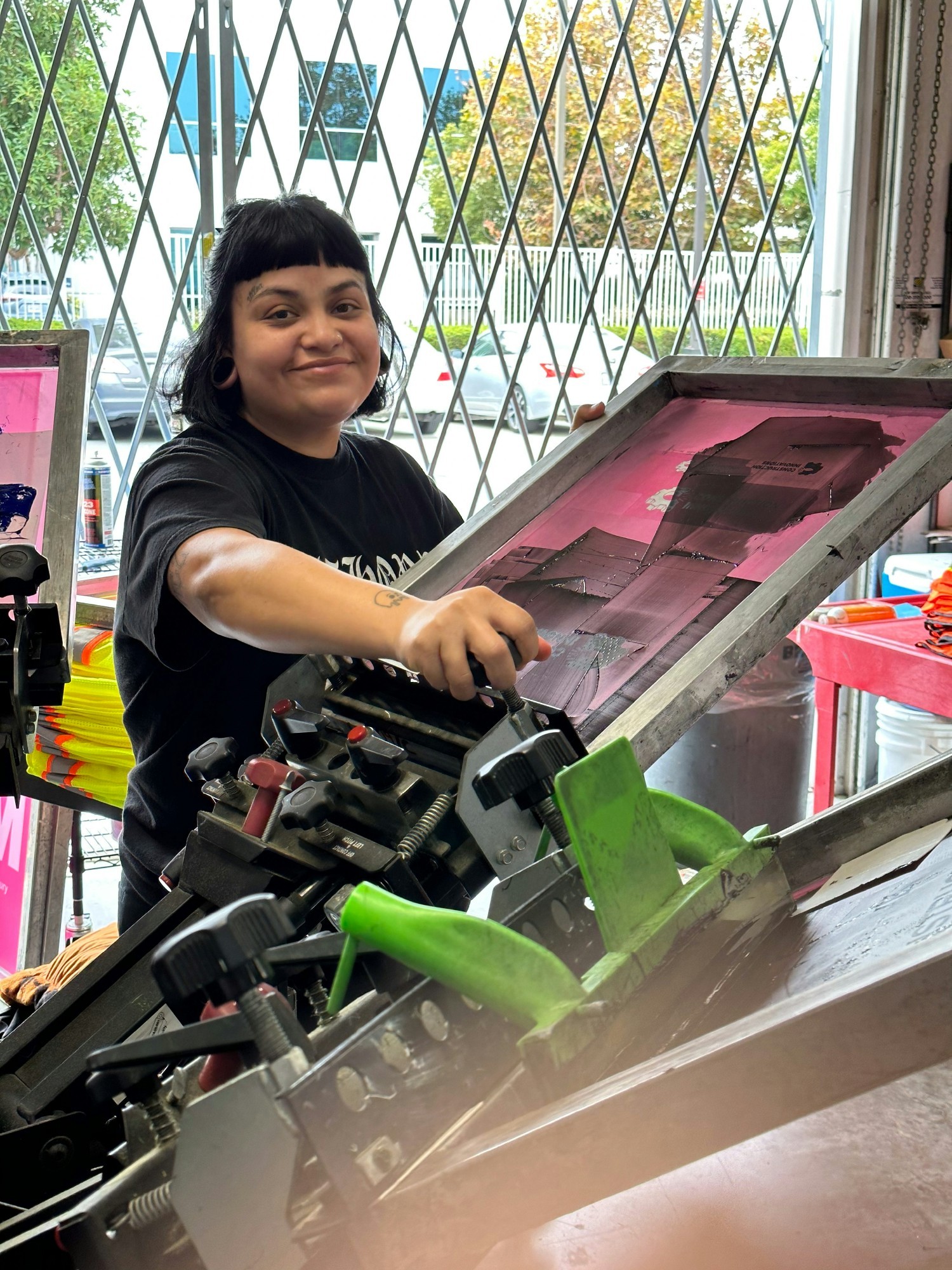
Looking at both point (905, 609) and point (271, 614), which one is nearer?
point (271, 614)

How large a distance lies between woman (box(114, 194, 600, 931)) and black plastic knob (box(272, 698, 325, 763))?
13 cm

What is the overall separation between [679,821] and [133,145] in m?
2.79

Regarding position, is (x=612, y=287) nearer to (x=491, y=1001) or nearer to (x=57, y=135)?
(x=57, y=135)

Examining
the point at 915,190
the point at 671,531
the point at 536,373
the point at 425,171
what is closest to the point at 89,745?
the point at 671,531

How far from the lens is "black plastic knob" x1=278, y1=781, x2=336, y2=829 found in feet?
2.35

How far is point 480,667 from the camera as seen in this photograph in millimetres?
854

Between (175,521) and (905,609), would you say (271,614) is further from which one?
(905,609)

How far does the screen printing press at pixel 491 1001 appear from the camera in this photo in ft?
1.57

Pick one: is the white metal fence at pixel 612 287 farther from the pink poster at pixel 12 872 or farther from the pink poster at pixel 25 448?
the pink poster at pixel 25 448

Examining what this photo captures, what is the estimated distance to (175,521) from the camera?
1103mm

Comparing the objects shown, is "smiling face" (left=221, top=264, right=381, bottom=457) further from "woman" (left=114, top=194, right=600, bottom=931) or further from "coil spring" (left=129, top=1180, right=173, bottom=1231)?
"coil spring" (left=129, top=1180, right=173, bottom=1231)

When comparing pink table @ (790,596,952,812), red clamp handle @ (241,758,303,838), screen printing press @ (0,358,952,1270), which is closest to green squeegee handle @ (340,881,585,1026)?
screen printing press @ (0,358,952,1270)

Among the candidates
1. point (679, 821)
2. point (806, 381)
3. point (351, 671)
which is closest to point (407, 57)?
point (806, 381)

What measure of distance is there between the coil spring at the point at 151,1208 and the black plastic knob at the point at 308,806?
0.24m
